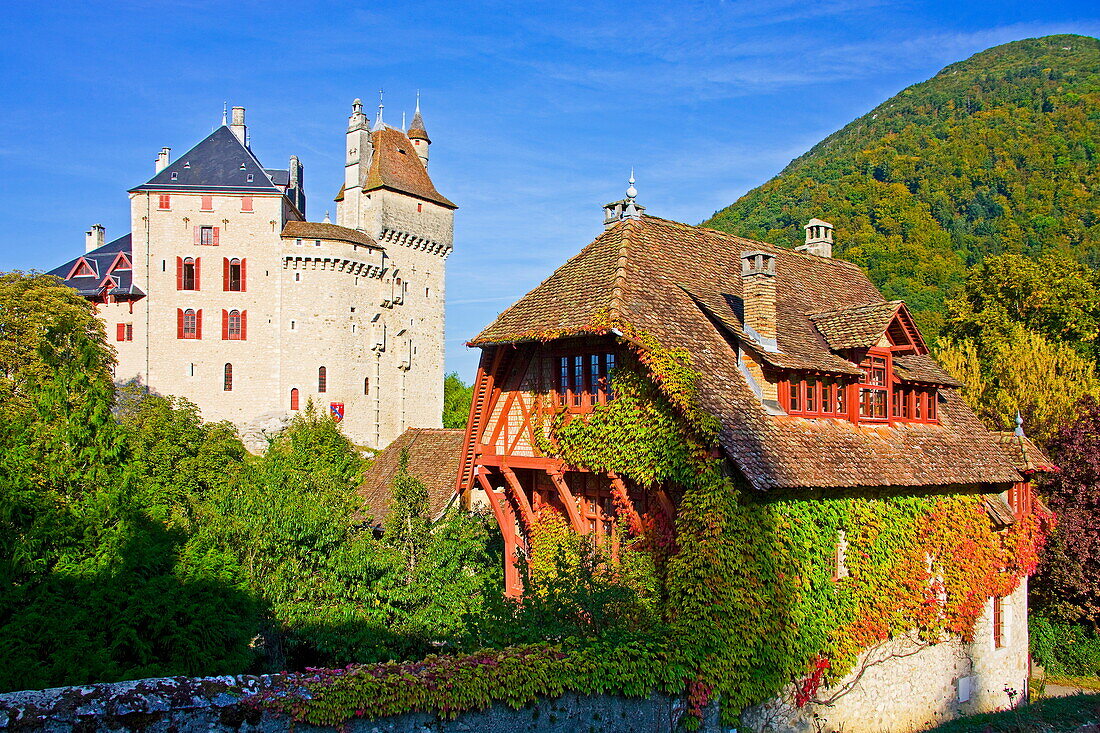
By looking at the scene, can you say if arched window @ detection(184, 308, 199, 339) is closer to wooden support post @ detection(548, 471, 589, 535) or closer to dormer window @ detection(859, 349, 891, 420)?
wooden support post @ detection(548, 471, 589, 535)

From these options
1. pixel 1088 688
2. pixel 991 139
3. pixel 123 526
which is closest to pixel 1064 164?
pixel 991 139

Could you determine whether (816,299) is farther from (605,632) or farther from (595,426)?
(605,632)

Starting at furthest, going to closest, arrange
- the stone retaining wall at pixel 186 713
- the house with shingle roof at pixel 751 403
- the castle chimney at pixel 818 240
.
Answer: the castle chimney at pixel 818 240, the house with shingle roof at pixel 751 403, the stone retaining wall at pixel 186 713

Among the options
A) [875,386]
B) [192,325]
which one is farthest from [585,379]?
[192,325]

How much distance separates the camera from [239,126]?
58625 mm

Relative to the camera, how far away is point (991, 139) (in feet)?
241

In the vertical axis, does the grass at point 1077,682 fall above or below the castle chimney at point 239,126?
below

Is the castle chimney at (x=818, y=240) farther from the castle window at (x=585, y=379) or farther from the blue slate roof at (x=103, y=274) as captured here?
the blue slate roof at (x=103, y=274)

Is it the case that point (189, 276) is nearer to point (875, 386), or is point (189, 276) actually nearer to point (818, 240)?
point (818, 240)

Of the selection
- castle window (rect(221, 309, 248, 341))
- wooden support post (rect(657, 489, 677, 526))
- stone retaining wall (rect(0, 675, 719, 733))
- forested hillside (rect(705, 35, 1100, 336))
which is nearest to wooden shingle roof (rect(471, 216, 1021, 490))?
wooden support post (rect(657, 489, 677, 526))

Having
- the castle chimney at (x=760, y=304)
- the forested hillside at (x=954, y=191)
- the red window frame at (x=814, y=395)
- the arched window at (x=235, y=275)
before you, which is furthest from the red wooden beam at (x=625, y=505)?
the arched window at (x=235, y=275)

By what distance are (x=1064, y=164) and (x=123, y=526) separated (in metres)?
68.7

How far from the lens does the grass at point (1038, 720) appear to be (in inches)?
528

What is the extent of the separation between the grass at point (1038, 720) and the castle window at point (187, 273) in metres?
→ 48.0
